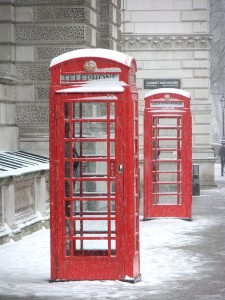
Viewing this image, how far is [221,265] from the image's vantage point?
10781 millimetres

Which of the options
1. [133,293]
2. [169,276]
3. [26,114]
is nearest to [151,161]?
[26,114]

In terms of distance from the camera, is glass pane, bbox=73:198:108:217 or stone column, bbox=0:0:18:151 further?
stone column, bbox=0:0:18:151

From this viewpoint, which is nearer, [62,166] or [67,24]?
[62,166]

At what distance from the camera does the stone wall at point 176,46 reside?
26.8m

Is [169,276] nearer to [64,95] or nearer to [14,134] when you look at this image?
[64,95]

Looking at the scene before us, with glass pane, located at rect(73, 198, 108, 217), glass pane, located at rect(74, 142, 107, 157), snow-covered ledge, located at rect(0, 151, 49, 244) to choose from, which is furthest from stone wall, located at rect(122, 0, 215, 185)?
glass pane, located at rect(73, 198, 108, 217)

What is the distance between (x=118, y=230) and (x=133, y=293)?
788 millimetres

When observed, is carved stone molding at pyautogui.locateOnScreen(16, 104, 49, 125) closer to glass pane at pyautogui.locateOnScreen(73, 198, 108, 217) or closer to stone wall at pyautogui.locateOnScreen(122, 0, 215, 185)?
glass pane at pyautogui.locateOnScreen(73, 198, 108, 217)

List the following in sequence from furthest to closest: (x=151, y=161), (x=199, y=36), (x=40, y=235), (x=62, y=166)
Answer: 1. (x=199, y=36)
2. (x=151, y=161)
3. (x=40, y=235)
4. (x=62, y=166)

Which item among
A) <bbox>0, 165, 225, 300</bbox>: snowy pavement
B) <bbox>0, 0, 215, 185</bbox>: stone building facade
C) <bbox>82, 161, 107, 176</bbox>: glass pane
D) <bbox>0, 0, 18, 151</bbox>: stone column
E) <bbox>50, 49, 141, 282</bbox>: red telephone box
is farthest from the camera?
<bbox>82, 161, 107, 176</bbox>: glass pane

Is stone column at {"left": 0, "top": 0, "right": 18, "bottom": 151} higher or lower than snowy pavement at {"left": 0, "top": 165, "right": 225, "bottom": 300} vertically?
higher

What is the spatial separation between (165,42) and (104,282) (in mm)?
18031

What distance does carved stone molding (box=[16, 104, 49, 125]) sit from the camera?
16.8 meters

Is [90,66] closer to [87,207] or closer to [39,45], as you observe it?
[87,207]
